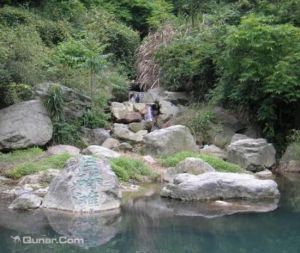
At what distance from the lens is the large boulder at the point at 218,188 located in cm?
1123

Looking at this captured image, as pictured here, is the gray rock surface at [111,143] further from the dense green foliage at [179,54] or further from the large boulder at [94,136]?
the dense green foliage at [179,54]

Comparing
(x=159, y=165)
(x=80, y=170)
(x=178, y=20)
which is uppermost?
(x=178, y=20)

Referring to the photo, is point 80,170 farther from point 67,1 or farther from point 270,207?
point 67,1

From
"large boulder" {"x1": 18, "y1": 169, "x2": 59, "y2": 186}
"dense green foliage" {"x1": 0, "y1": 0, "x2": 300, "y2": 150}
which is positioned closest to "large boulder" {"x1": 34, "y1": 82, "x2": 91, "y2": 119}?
"dense green foliage" {"x1": 0, "y1": 0, "x2": 300, "y2": 150}

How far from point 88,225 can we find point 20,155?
5008mm

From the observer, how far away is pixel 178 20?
23.2m

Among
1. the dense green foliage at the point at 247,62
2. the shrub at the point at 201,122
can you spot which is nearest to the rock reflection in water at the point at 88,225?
the shrub at the point at 201,122

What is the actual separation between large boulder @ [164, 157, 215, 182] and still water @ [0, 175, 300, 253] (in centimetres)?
186

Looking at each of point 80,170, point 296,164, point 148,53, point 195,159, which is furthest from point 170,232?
point 148,53

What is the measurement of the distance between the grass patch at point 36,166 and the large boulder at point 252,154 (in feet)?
15.4

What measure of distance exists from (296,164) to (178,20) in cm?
1028

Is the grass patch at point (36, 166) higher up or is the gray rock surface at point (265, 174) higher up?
the grass patch at point (36, 166)

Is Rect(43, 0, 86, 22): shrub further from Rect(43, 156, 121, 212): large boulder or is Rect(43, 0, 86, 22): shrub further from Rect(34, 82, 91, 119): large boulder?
Rect(43, 156, 121, 212): large boulder

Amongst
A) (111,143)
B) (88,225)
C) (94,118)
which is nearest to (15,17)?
(94,118)
